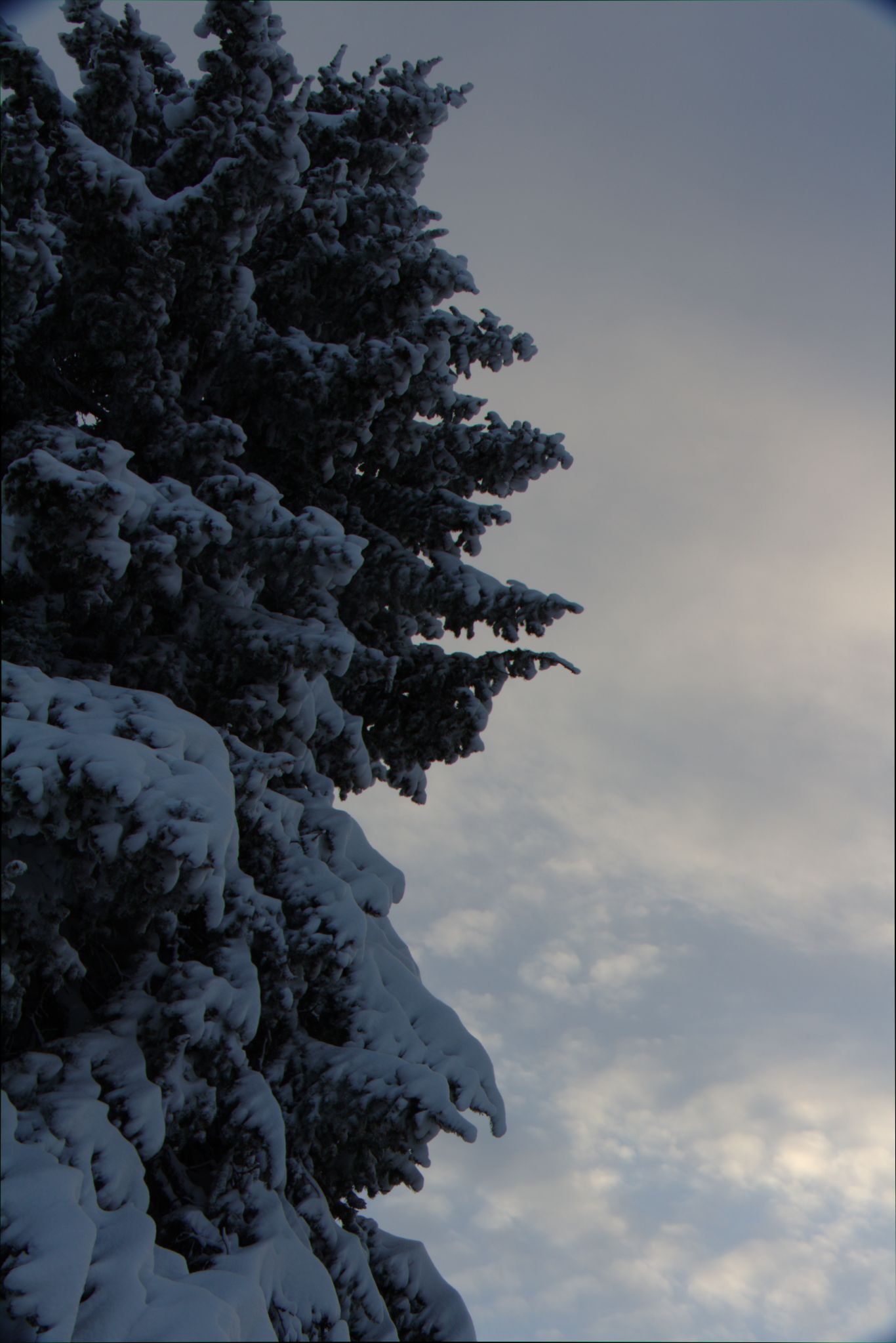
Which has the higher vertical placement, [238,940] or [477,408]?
[477,408]

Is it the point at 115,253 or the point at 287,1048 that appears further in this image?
the point at 115,253

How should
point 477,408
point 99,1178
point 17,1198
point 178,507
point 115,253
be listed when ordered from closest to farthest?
point 17,1198 < point 99,1178 < point 178,507 < point 115,253 < point 477,408

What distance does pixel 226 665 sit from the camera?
743 cm

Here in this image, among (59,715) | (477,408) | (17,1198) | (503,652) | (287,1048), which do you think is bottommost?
(17,1198)

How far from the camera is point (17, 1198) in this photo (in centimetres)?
473

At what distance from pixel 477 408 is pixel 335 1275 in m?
7.06

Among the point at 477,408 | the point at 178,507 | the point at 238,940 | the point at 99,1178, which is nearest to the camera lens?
the point at 99,1178

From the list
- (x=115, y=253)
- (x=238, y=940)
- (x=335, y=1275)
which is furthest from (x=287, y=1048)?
(x=115, y=253)

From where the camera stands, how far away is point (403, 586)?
8.96 metres

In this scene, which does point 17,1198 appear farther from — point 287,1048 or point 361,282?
point 361,282

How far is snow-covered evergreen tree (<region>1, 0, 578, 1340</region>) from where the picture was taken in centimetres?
519

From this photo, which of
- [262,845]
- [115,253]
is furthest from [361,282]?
[262,845]

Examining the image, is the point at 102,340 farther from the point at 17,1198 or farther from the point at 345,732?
the point at 17,1198

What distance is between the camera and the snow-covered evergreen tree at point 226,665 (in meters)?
5.19
